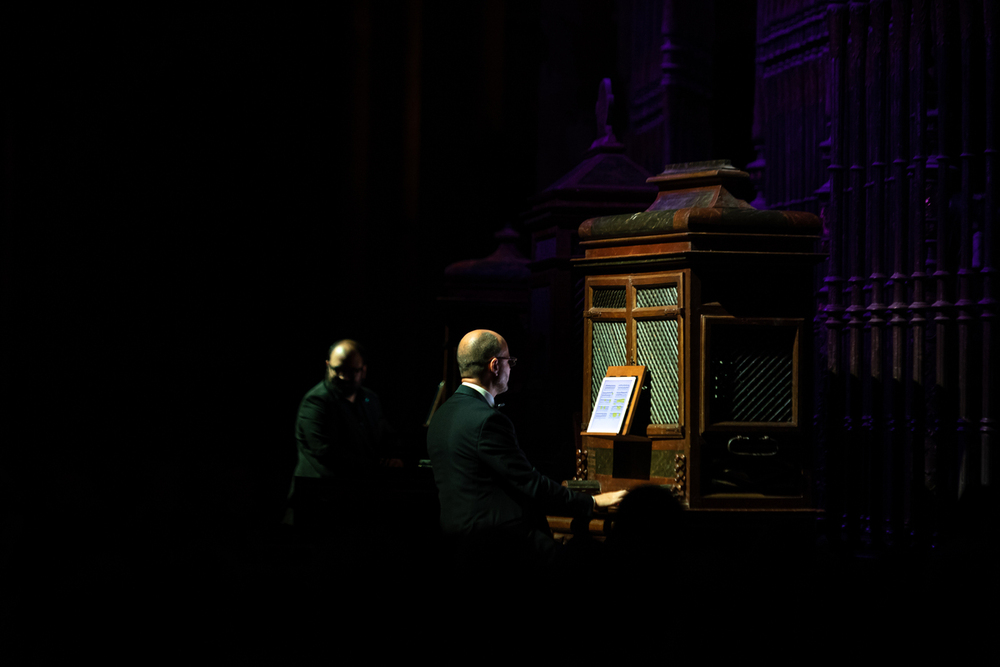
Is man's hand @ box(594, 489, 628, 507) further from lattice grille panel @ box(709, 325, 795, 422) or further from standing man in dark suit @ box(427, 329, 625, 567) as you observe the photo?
lattice grille panel @ box(709, 325, 795, 422)

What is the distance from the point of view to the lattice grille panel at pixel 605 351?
4.70 meters

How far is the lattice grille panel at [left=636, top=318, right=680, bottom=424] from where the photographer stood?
444 centimetres

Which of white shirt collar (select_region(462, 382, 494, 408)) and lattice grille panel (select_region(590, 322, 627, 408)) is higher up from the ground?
lattice grille panel (select_region(590, 322, 627, 408))

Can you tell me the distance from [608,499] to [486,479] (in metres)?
0.49

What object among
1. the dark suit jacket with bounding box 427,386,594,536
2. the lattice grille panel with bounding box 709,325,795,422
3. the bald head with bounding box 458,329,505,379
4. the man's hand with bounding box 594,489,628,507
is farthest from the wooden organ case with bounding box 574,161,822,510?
the bald head with bounding box 458,329,505,379

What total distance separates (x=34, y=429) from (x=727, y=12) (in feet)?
21.4

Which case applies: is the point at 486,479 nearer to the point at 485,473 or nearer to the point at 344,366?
the point at 485,473

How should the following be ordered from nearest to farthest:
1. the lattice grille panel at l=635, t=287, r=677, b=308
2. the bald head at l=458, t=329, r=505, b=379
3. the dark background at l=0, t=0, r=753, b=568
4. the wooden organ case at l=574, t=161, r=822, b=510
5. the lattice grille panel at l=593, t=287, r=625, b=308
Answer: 1. the bald head at l=458, t=329, r=505, b=379
2. the wooden organ case at l=574, t=161, r=822, b=510
3. the lattice grille panel at l=635, t=287, r=677, b=308
4. the lattice grille panel at l=593, t=287, r=625, b=308
5. the dark background at l=0, t=0, r=753, b=568

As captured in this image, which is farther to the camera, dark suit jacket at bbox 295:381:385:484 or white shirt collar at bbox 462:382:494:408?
dark suit jacket at bbox 295:381:385:484

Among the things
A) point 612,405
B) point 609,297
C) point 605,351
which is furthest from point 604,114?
point 612,405

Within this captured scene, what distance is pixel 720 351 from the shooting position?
173 inches

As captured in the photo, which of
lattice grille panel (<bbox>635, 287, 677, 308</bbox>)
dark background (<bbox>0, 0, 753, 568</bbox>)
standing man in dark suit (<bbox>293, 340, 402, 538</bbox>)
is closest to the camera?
lattice grille panel (<bbox>635, 287, 677, 308</bbox>)

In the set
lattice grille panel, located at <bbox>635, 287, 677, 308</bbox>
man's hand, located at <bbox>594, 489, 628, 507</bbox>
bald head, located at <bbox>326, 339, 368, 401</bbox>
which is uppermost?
→ lattice grille panel, located at <bbox>635, 287, 677, 308</bbox>

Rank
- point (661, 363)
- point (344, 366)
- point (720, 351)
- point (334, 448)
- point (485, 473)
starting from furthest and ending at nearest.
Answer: point (344, 366), point (334, 448), point (661, 363), point (720, 351), point (485, 473)
